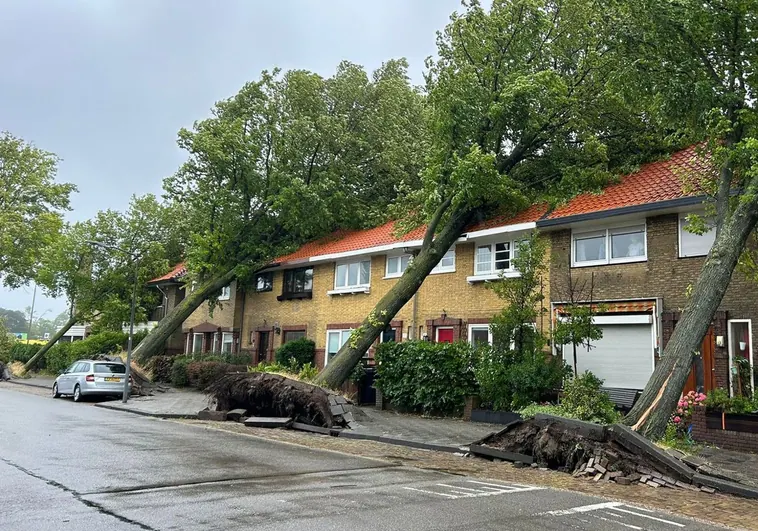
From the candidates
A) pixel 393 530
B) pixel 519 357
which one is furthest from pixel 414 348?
pixel 393 530

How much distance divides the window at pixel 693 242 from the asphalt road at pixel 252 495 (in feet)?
30.0

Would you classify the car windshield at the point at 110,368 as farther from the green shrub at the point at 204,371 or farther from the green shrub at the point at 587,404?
the green shrub at the point at 587,404

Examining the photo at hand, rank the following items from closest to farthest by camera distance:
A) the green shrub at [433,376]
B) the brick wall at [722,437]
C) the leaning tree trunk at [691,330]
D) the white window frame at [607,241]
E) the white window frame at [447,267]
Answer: the leaning tree trunk at [691,330]
the brick wall at [722,437]
the white window frame at [607,241]
the green shrub at [433,376]
the white window frame at [447,267]

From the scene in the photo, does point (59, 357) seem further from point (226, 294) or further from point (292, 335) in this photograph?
point (292, 335)

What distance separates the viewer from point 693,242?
15.1 meters

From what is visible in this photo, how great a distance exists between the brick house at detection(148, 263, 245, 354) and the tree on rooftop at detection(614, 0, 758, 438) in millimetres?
23377

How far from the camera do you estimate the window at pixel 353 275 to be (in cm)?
2477

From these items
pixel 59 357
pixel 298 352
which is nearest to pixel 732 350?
pixel 298 352

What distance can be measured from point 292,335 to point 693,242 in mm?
17995

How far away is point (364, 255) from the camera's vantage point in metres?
24.7

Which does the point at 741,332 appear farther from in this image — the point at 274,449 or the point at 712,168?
the point at 274,449

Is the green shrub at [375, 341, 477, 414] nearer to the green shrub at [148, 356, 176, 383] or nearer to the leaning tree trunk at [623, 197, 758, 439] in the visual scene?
the leaning tree trunk at [623, 197, 758, 439]

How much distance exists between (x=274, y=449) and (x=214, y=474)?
3.25 metres

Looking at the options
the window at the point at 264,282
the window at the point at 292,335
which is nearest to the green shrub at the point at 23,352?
the window at the point at 264,282
